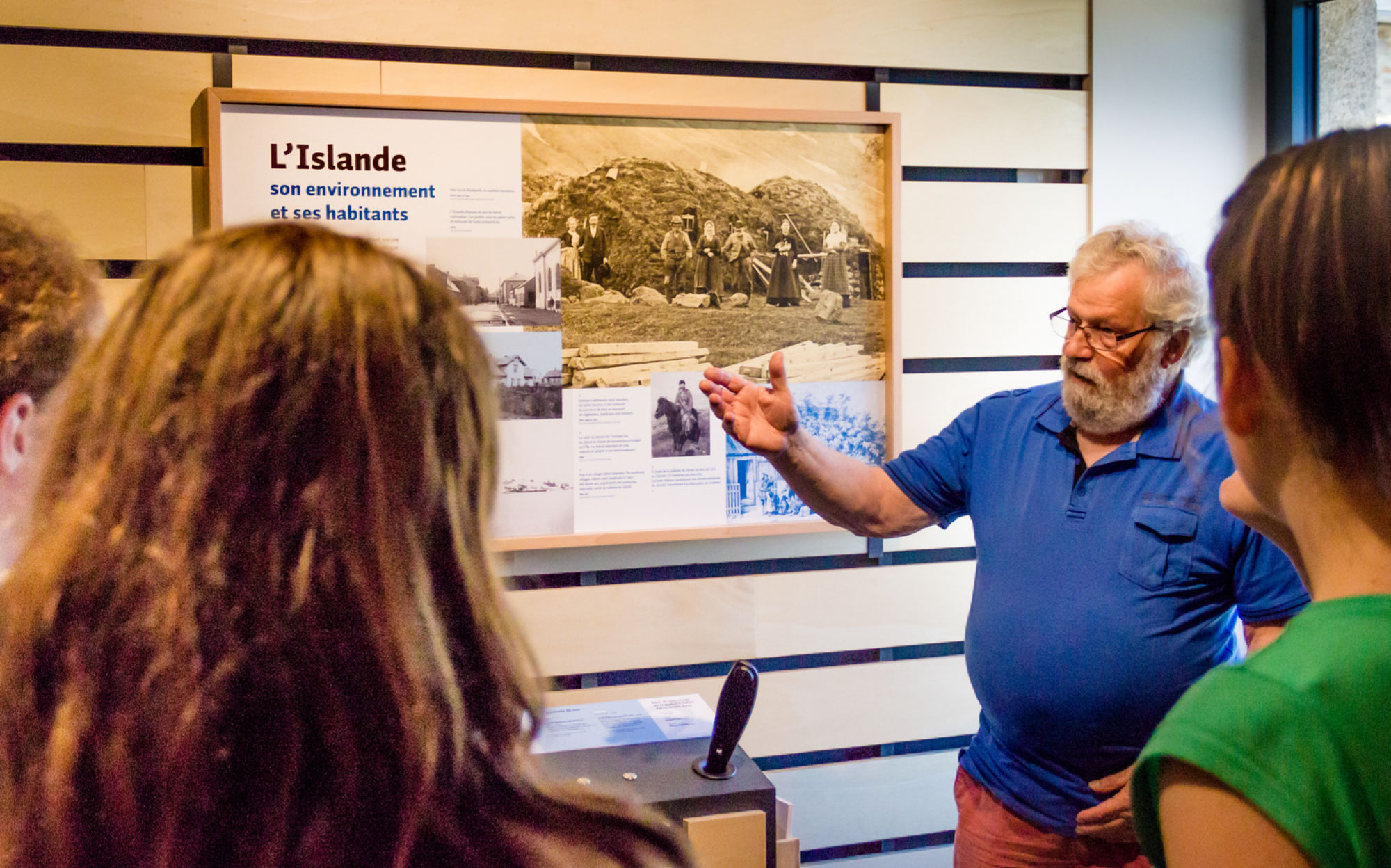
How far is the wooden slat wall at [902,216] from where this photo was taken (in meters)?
2.15

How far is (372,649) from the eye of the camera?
54 cm

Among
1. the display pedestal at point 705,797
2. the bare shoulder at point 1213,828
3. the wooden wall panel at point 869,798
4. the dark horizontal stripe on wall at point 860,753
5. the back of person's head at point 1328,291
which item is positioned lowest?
the wooden wall panel at point 869,798

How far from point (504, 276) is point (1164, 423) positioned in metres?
1.45

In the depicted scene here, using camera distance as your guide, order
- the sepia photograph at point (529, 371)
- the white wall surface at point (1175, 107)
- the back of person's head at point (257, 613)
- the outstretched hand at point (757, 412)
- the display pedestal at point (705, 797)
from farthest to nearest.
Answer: the white wall surface at point (1175, 107)
the sepia photograph at point (529, 371)
the outstretched hand at point (757, 412)
the display pedestal at point (705, 797)
the back of person's head at point (257, 613)

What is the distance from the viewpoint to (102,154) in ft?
6.99

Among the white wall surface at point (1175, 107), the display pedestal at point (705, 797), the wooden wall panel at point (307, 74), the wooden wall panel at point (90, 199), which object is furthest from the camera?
the white wall surface at point (1175, 107)

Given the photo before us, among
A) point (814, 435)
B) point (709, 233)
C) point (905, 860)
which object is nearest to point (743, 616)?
point (814, 435)

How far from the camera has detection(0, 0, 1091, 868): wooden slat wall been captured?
215cm

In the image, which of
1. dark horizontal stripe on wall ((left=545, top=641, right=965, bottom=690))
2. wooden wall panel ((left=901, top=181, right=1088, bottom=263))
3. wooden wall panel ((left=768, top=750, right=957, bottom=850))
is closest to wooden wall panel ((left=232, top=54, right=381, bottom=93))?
wooden wall panel ((left=901, top=181, right=1088, bottom=263))

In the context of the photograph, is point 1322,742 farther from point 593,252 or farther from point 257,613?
point 593,252

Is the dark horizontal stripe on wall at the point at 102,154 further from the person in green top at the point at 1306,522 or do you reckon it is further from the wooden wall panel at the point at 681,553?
the person in green top at the point at 1306,522

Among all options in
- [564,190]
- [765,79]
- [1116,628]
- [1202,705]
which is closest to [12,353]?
[1202,705]

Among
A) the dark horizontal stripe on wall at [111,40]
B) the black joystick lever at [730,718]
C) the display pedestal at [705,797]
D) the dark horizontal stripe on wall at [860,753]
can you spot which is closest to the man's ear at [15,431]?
the display pedestal at [705,797]

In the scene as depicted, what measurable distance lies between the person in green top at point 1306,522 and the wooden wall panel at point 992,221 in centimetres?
195
